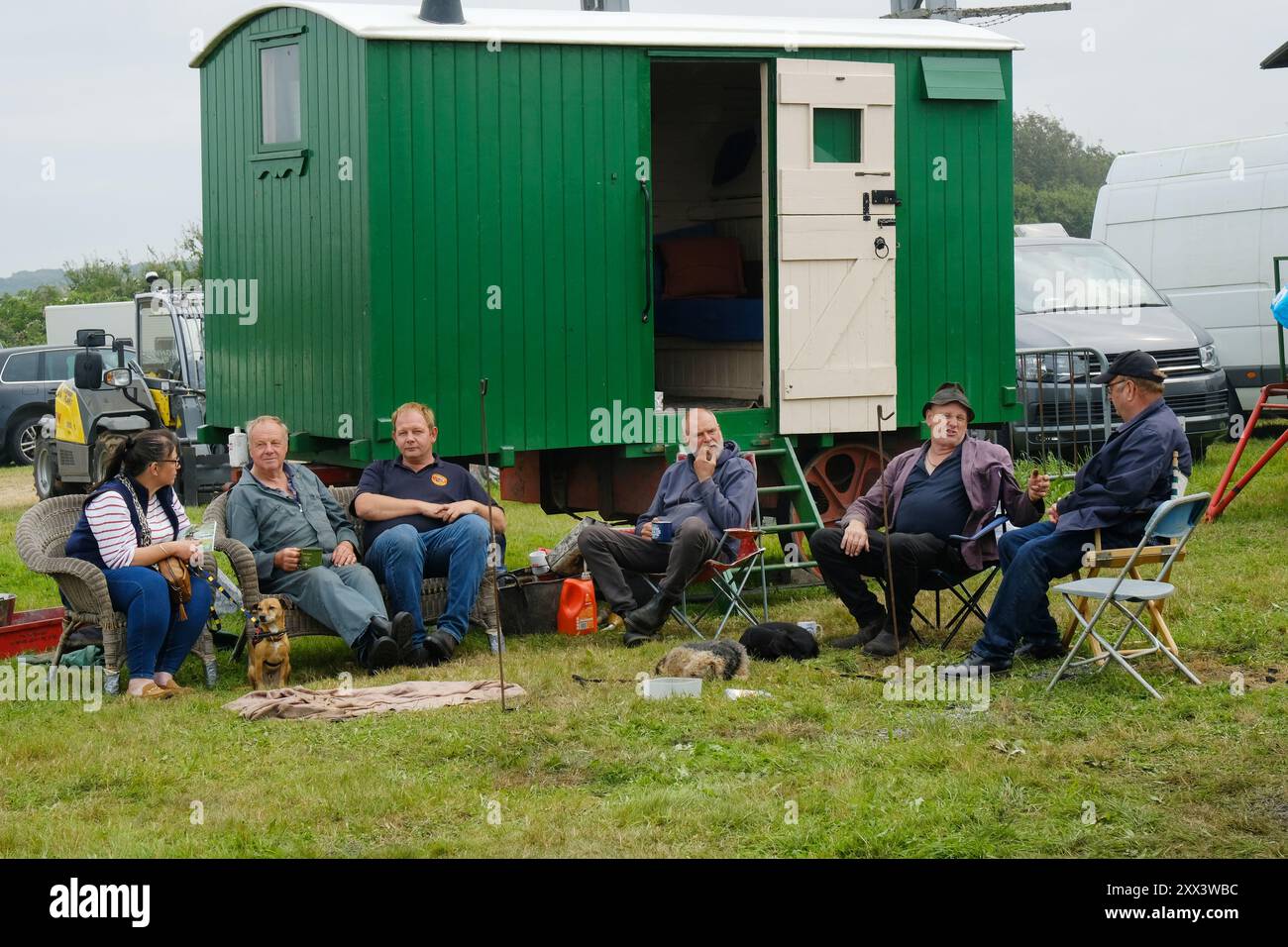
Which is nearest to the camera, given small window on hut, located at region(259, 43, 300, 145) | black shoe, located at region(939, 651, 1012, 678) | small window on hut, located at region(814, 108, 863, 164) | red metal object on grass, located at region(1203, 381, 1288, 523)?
black shoe, located at region(939, 651, 1012, 678)

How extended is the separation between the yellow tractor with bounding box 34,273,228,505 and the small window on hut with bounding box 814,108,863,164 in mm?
5207

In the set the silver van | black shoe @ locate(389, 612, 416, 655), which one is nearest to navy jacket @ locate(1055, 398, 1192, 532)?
black shoe @ locate(389, 612, 416, 655)

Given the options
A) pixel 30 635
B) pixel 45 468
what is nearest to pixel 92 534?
pixel 30 635

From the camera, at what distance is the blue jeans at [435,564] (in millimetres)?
7320

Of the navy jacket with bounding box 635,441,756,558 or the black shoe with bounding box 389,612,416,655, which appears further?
the navy jacket with bounding box 635,441,756,558

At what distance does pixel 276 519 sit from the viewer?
723cm

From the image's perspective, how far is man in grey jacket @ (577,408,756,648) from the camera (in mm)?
7566

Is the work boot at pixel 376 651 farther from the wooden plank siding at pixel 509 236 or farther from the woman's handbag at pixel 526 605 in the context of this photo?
the wooden plank siding at pixel 509 236

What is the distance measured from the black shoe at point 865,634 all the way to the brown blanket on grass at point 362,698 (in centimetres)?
160

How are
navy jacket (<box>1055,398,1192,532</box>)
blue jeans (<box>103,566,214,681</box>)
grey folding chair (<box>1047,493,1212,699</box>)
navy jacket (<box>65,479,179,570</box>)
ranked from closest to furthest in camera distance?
1. grey folding chair (<box>1047,493,1212,699</box>)
2. navy jacket (<box>1055,398,1192,532</box>)
3. blue jeans (<box>103,566,214,681</box>)
4. navy jacket (<box>65,479,179,570</box>)

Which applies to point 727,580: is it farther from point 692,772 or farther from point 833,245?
point 692,772

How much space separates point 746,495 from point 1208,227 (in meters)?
7.57

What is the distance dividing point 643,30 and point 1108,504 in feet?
12.2

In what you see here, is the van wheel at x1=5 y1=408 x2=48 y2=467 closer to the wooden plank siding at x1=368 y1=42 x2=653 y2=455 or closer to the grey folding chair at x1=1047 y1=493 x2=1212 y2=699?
the wooden plank siding at x1=368 y1=42 x2=653 y2=455
